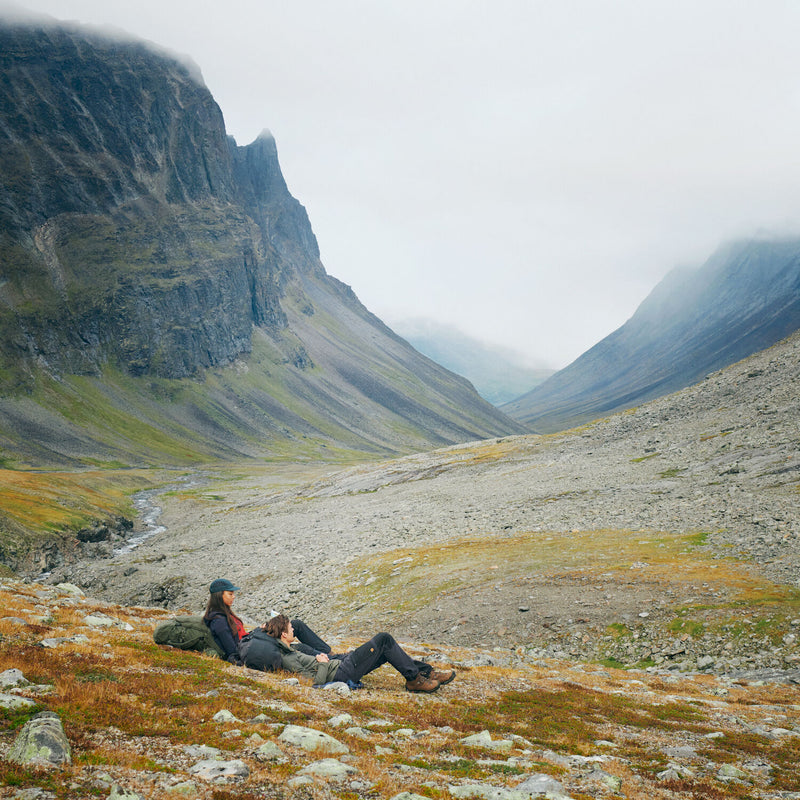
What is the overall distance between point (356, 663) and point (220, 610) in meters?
4.04

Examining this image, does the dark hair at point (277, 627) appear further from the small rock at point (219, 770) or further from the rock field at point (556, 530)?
the rock field at point (556, 530)

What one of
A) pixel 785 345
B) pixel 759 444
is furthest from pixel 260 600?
pixel 785 345

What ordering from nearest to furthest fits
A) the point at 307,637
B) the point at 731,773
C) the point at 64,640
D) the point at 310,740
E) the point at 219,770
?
1. the point at 219,770
2. the point at 310,740
3. the point at 731,773
4. the point at 64,640
5. the point at 307,637

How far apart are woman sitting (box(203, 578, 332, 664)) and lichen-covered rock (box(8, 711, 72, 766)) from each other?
264 inches

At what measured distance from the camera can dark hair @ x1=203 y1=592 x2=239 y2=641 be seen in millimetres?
14469

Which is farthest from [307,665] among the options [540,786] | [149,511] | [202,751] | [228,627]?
[149,511]

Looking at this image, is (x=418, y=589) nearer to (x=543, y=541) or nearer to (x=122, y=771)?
(x=543, y=541)

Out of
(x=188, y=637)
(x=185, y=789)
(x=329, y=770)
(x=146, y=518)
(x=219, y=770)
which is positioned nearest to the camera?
(x=185, y=789)

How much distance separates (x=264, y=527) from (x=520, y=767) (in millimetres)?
61505

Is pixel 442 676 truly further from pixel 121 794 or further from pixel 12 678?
pixel 12 678

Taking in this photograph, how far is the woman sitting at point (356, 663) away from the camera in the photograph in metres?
13.7

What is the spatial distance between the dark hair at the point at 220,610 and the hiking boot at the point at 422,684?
16.3ft

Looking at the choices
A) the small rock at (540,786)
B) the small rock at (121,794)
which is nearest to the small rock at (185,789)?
the small rock at (121,794)

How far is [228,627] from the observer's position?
14.9 metres
